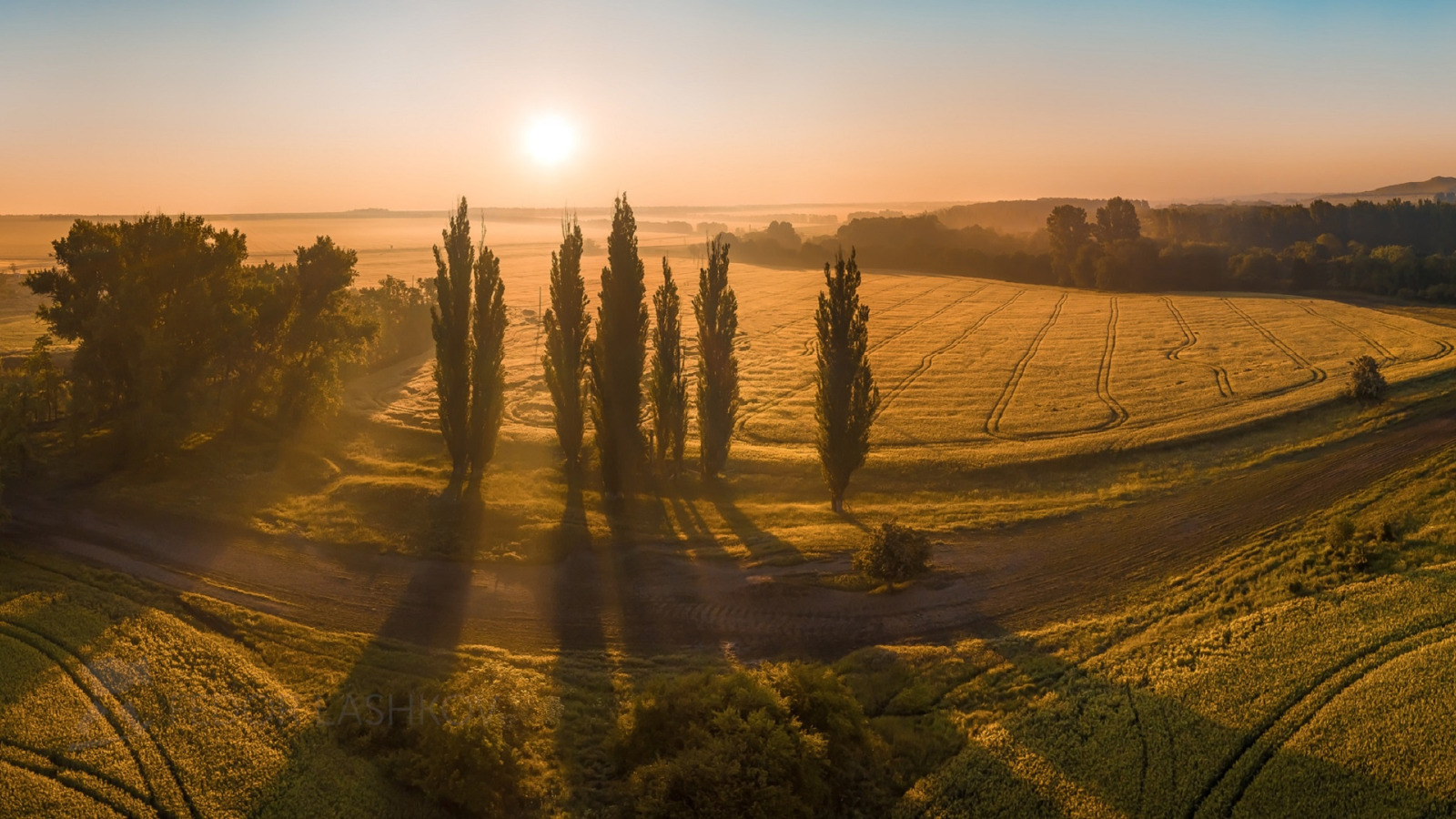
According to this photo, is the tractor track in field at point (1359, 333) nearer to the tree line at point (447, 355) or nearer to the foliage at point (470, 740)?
the tree line at point (447, 355)

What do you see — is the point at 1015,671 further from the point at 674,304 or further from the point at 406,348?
the point at 406,348

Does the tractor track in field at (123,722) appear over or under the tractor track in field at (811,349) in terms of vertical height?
under

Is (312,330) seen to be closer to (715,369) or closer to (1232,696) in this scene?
(715,369)

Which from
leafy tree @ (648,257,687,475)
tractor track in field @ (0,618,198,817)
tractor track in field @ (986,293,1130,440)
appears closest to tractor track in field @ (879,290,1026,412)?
tractor track in field @ (986,293,1130,440)

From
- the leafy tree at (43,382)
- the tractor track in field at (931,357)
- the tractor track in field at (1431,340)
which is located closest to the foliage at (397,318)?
the leafy tree at (43,382)

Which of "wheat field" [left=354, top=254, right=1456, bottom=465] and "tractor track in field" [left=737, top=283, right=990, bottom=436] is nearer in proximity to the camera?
"wheat field" [left=354, top=254, right=1456, bottom=465]

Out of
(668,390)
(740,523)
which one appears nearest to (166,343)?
(668,390)

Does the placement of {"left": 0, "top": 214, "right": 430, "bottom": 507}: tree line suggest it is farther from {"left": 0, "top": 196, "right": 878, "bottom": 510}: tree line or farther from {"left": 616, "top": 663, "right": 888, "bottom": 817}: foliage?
{"left": 616, "top": 663, "right": 888, "bottom": 817}: foliage
